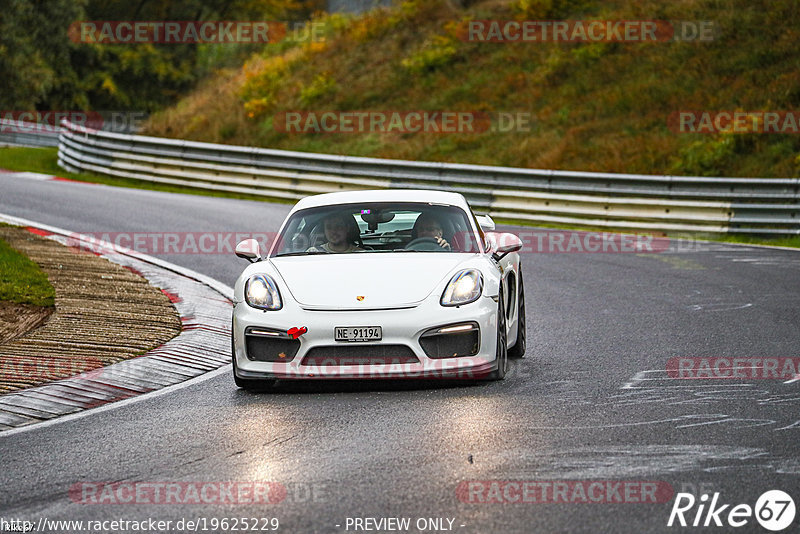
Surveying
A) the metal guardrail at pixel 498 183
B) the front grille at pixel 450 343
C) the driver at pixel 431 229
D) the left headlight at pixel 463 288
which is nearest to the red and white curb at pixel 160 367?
the driver at pixel 431 229

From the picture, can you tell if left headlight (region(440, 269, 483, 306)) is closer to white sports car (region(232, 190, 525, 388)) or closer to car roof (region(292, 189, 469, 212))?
white sports car (region(232, 190, 525, 388))

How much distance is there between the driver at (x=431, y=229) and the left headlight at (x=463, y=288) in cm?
81

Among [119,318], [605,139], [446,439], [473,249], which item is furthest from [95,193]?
Answer: [446,439]

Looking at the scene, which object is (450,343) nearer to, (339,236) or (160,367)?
(339,236)

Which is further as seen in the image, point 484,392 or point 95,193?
point 95,193

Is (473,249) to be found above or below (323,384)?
above

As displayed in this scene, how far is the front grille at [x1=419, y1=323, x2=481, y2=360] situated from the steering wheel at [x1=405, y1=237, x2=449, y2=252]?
45.2 inches

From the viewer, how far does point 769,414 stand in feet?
22.9

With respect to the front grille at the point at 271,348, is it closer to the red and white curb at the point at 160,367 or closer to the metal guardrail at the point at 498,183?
the red and white curb at the point at 160,367

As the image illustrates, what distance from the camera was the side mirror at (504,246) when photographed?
8.72 metres

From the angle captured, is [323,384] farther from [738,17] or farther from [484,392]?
[738,17]

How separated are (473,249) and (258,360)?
195 centimetres

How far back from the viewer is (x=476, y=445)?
632 centimetres

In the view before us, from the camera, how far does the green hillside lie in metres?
24.5
